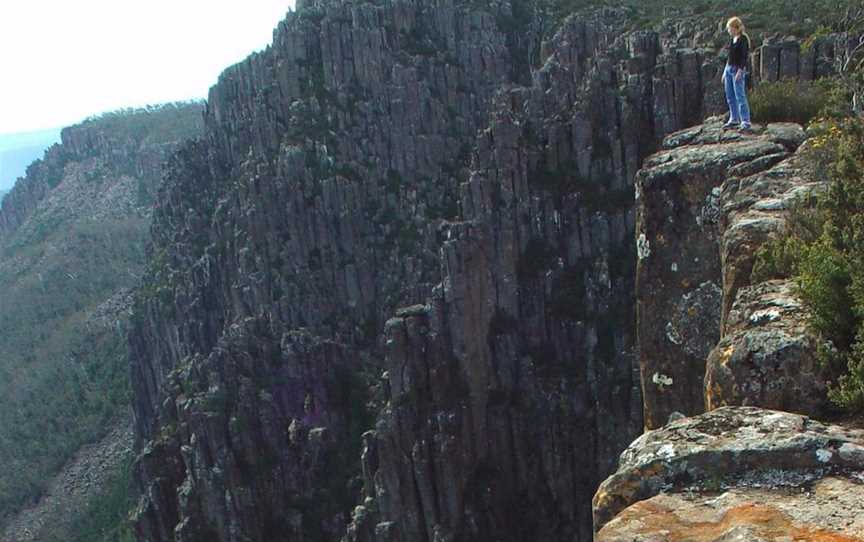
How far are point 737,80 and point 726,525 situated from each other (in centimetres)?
1190

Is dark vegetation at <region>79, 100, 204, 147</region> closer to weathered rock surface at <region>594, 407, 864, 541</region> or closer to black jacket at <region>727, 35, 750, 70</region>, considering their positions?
black jacket at <region>727, 35, 750, 70</region>

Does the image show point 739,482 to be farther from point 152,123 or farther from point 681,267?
point 152,123

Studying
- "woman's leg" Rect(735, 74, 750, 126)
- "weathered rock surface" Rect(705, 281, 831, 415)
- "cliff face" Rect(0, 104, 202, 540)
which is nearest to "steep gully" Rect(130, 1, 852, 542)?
"cliff face" Rect(0, 104, 202, 540)

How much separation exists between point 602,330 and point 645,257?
119 ft

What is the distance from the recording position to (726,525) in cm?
514

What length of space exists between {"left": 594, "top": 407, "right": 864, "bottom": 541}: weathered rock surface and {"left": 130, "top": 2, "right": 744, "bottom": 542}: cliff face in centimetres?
3799

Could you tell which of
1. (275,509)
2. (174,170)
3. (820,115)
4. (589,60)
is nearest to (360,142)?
(589,60)

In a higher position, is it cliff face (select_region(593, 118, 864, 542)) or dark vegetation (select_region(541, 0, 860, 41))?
dark vegetation (select_region(541, 0, 860, 41))

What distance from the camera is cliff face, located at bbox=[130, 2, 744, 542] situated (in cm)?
4491

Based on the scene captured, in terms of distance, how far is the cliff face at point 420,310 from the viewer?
44.9 m

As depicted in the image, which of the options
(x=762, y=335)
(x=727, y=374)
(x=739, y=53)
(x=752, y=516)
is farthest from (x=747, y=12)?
(x=752, y=516)

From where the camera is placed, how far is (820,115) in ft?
43.6

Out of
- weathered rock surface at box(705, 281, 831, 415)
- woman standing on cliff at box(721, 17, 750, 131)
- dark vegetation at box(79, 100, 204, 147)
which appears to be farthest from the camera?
dark vegetation at box(79, 100, 204, 147)

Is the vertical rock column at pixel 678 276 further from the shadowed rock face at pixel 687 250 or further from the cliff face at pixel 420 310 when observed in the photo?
the cliff face at pixel 420 310
